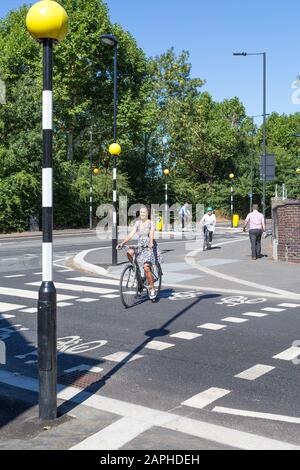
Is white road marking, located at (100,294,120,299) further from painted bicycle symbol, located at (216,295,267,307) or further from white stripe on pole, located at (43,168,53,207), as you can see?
white stripe on pole, located at (43,168,53,207)

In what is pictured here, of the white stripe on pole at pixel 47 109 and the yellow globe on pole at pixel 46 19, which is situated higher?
the yellow globe on pole at pixel 46 19

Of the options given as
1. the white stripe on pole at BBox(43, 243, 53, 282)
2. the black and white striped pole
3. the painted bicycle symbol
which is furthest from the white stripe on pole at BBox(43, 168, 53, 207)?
the painted bicycle symbol

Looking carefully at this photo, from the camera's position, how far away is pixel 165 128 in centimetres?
5378

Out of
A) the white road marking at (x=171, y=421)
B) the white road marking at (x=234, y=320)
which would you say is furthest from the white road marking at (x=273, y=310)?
the white road marking at (x=171, y=421)

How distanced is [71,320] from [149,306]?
1.72m

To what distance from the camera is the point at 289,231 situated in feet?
52.2

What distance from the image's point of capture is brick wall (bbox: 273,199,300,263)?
1573cm

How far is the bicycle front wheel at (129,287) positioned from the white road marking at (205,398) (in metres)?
4.33

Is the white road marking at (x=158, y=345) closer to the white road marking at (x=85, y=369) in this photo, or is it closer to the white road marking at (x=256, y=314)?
the white road marking at (x=85, y=369)

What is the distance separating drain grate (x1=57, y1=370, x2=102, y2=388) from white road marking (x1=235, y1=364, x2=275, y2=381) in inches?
58.4

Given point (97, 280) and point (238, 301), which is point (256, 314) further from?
point (97, 280)

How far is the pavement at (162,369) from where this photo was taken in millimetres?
4184
